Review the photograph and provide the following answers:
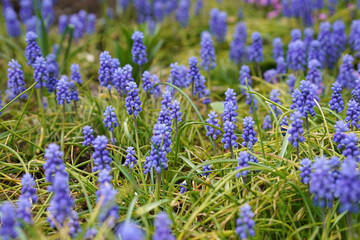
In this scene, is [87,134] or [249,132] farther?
[87,134]

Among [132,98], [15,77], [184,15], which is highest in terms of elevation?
[184,15]

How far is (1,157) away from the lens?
4.24 meters

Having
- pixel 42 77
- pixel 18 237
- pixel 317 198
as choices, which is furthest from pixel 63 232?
pixel 42 77

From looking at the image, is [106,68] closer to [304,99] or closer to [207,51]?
[207,51]

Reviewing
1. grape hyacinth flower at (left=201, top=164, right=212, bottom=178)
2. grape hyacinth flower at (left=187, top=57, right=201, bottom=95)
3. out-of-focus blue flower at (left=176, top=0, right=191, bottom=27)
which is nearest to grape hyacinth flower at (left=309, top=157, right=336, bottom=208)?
grape hyacinth flower at (left=201, top=164, right=212, bottom=178)

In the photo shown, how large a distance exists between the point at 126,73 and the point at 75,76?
1.14 meters

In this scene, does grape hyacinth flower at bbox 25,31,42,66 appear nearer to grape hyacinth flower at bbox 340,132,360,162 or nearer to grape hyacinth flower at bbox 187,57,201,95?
grape hyacinth flower at bbox 187,57,201,95

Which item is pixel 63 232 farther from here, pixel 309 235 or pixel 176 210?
pixel 309 235

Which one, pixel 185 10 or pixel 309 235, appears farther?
pixel 185 10

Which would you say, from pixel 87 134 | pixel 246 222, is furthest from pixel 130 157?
pixel 246 222

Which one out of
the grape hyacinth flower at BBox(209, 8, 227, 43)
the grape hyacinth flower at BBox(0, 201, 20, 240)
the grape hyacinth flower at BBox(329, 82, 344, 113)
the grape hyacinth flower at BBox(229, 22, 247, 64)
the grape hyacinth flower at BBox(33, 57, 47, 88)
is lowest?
the grape hyacinth flower at BBox(0, 201, 20, 240)

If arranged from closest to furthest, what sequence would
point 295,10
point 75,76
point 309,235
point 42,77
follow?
1. point 309,235
2. point 42,77
3. point 75,76
4. point 295,10

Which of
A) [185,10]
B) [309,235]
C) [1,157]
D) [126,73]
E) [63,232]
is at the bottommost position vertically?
[309,235]

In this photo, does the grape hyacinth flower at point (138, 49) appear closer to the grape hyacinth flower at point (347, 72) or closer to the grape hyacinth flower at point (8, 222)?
the grape hyacinth flower at point (347, 72)
